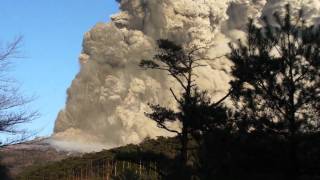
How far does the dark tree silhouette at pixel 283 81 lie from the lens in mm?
16391

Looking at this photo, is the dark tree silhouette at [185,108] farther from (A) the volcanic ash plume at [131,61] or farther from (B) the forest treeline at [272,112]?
(A) the volcanic ash plume at [131,61]

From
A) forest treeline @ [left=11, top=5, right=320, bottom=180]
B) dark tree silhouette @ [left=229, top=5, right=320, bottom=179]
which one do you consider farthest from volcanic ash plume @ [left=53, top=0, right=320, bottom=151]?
dark tree silhouette @ [left=229, top=5, right=320, bottom=179]

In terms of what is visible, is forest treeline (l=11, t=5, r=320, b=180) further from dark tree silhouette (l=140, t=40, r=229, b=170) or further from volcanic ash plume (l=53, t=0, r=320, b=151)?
volcanic ash plume (l=53, t=0, r=320, b=151)

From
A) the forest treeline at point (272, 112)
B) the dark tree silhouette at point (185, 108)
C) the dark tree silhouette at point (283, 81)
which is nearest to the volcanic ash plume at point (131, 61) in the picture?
the dark tree silhouette at point (185, 108)

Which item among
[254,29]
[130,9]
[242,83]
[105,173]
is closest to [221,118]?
[242,83]

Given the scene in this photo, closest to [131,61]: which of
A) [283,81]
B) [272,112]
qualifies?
[272,112]

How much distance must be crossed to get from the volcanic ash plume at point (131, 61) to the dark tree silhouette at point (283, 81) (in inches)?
6071

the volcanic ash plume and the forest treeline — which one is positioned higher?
the volcanic ash plume

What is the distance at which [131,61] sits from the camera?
181875 mm

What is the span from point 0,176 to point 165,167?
446 inches

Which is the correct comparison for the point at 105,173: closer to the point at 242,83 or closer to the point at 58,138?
the point at 242,83

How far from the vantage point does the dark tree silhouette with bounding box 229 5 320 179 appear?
16391 millimetres

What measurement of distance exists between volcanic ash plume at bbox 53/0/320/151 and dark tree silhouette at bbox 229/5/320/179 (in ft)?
506

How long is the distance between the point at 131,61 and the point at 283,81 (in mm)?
166045
